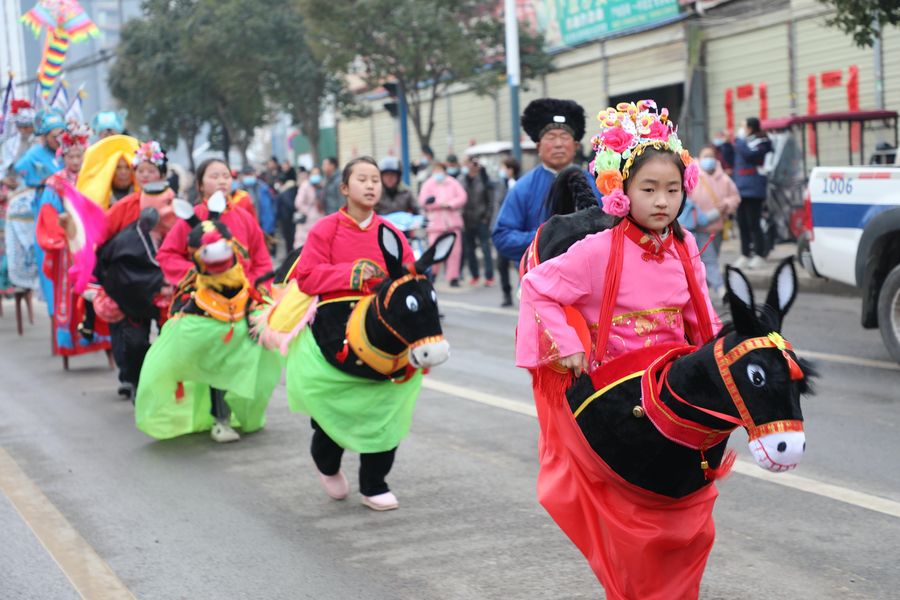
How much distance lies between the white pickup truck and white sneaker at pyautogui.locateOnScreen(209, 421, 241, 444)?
492 centimetres

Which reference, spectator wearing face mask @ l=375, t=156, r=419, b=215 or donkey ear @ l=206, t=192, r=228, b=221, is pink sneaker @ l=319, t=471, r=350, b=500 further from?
spectator wearing face mask @ l=375, t=156, r=419, b=215

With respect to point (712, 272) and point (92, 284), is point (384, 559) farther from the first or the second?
point (712, 272)

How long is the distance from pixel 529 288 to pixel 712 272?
9.91 m

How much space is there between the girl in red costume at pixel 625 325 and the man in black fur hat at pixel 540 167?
2.28 m

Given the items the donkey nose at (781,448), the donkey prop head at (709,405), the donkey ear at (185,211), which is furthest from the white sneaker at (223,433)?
the donkey nose at (781,448)

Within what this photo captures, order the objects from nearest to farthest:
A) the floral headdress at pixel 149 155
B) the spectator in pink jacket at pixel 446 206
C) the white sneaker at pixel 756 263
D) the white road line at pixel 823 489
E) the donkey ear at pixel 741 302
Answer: the donkey ear at pixel 741 302, the white road line at pixel 823 489, the floral headdress at pixel 149 155, the white sneaker at pixel 756 263, the spectator in pink jacket at pixel 446 206

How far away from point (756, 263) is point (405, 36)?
36.4ft

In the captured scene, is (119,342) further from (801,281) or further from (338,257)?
(801,281)

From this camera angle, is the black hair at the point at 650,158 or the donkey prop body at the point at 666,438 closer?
the donkey prop body at the point at 666,438

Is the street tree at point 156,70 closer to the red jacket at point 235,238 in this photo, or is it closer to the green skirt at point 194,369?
the red jacket at point 235,238

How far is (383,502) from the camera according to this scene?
611 centimetres

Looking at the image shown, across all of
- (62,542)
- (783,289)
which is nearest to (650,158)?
(783,289)

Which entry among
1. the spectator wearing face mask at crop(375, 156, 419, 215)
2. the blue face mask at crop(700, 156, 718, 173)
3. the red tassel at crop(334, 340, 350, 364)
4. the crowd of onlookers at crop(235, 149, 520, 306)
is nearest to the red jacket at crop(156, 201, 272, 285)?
the red tassel at crop(334, 340, 350, 364)

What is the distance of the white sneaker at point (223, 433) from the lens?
312 inches
